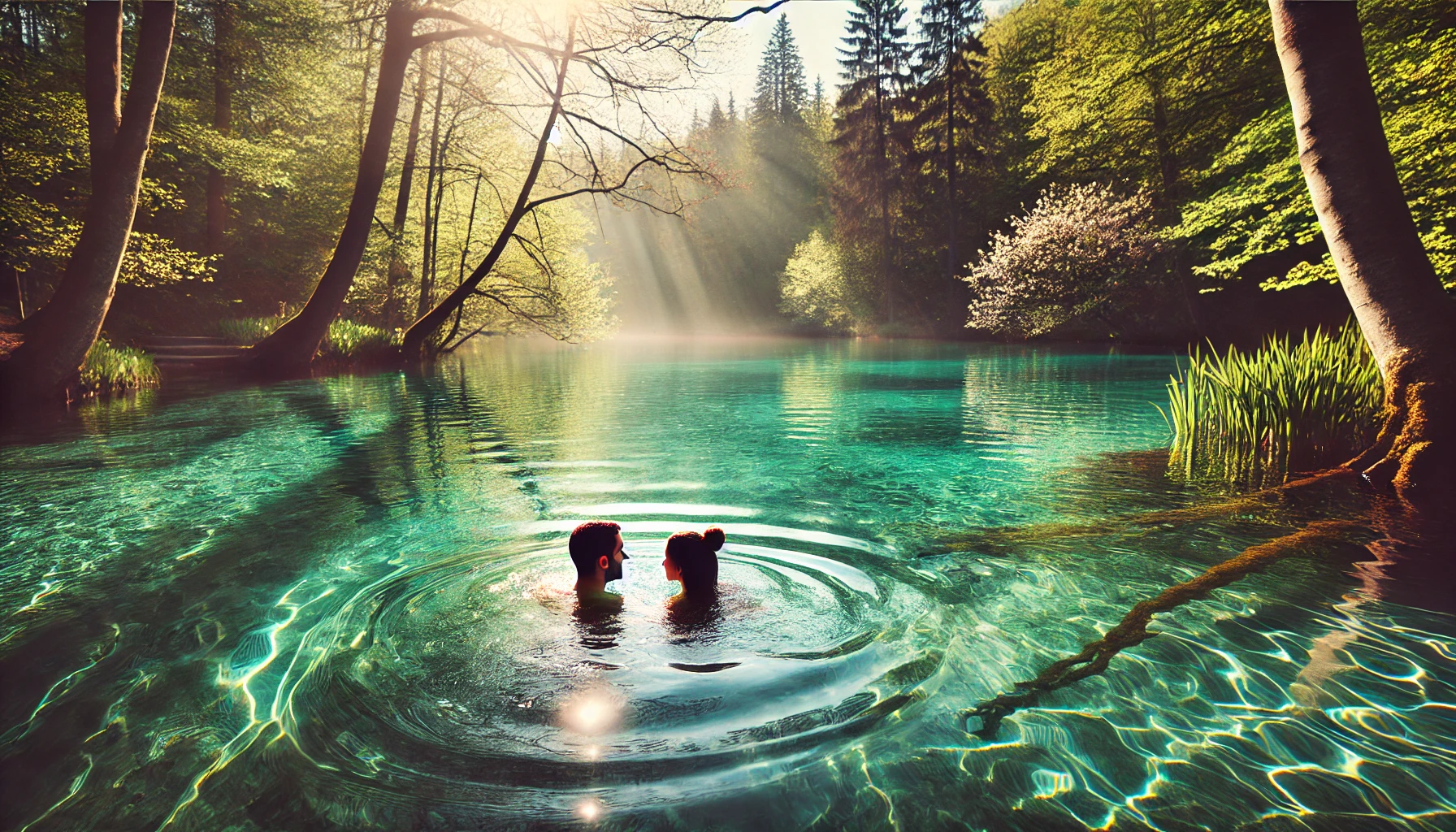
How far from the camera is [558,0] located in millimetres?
15391

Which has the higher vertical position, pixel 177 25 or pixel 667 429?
pixel 177 25

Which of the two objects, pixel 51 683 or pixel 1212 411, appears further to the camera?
pixel 1212 411

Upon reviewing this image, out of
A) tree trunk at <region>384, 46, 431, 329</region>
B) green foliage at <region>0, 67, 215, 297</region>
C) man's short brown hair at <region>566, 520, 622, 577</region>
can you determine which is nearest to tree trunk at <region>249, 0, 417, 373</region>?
green foliage at <region>0, 67, 215, 297</region>

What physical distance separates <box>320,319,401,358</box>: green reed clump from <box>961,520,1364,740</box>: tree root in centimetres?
2100

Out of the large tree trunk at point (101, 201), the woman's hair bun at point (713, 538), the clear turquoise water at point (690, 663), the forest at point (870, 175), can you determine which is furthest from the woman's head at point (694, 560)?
the forest at point (870, 175)

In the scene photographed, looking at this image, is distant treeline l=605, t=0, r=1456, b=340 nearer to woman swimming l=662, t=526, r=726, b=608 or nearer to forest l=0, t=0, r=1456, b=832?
forest l=0, t=0, r=1456, b=832

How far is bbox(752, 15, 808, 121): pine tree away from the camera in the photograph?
74.6 metres

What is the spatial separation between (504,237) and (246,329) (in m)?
10.7

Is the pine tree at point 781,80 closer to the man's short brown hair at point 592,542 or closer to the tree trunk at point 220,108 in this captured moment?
the tree trunk at point 220,108

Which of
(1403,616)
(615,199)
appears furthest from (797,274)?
(1403,616)

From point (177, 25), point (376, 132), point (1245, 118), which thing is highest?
point (177, 25)

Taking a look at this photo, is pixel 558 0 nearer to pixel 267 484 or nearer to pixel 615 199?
pixel 615 199

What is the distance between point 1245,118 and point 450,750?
2913 centimetres

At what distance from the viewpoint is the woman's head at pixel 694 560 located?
3.62 m
